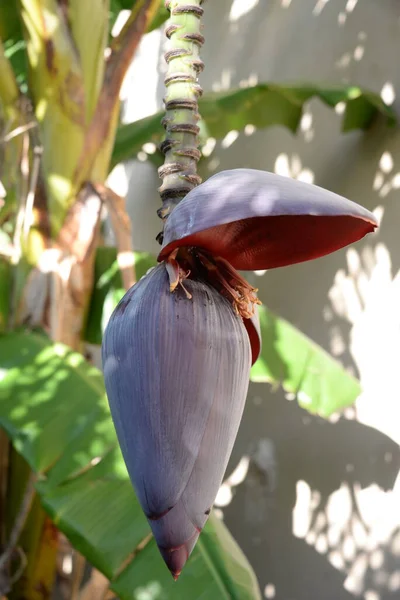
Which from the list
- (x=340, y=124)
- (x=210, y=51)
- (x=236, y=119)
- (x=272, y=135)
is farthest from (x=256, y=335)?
(x=210, y=51)

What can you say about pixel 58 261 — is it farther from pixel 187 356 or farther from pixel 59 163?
pixel 187 356

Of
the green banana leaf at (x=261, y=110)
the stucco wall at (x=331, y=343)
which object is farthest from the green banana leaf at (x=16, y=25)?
the stucco wall at (x=331, y=343)

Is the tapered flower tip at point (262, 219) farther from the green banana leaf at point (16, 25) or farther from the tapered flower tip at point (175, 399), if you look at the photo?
the green banana leaf at point (16, 25)

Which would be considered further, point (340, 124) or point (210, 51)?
point (210, 51)

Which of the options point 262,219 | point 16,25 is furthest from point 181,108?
point 16,25

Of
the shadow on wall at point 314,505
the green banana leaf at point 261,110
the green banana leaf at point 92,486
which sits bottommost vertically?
the shadow on wall at point 314,505

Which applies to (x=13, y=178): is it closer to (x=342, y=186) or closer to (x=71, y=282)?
(x=71, y=282)

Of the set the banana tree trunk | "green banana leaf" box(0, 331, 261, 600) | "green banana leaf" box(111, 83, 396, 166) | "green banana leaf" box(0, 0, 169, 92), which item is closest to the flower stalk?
"green banana leaf" box(0, 331, 261, 600)
